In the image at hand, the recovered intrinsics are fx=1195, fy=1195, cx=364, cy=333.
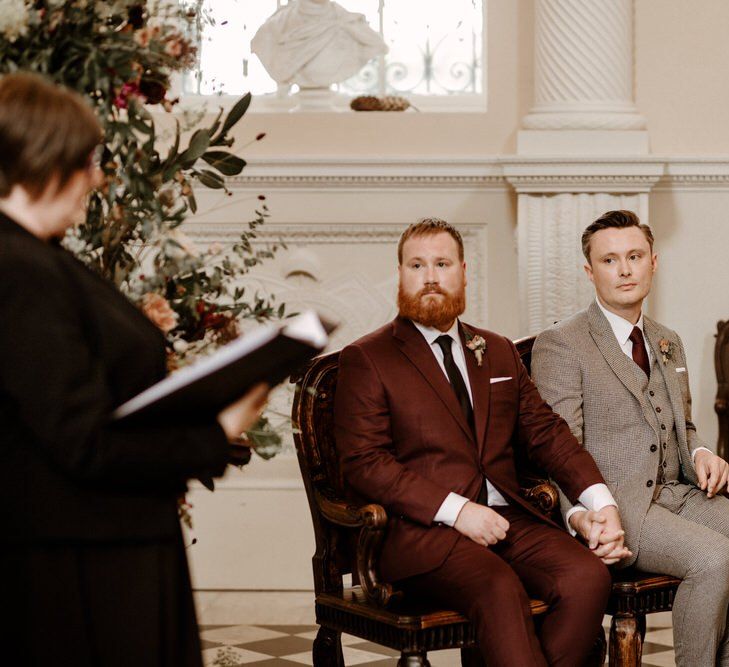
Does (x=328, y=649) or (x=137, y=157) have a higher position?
(x=137, y=157)

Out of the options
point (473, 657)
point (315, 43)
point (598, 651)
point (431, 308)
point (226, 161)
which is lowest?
point (473, 657)

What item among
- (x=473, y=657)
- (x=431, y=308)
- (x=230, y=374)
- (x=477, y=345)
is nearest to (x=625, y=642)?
(x=473, y=657)

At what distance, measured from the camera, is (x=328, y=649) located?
12.3 ft

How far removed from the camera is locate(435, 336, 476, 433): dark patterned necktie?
12.7 feet

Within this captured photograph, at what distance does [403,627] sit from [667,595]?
98cm

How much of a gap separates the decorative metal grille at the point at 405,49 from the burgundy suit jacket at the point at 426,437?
10.0ft

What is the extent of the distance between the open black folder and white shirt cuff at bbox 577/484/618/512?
6.52 ft

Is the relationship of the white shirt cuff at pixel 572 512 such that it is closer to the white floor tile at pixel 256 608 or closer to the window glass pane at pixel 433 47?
the white floor tile at pixel 256 608

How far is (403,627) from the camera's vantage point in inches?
130

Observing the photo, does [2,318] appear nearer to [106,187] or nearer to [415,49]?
[106,187]

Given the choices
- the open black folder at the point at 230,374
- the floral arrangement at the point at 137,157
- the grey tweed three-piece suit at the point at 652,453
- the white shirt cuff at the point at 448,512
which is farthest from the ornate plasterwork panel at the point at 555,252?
the open black folder at the point at 230,374

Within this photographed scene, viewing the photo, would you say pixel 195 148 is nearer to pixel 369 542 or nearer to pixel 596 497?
pixel 369 542

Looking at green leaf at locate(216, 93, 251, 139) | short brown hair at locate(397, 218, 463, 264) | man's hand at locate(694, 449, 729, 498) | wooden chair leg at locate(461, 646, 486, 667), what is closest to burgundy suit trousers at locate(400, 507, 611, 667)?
wooden chair leg at locate(461, 646, 486, 667)

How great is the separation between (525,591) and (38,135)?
210 centimetres
